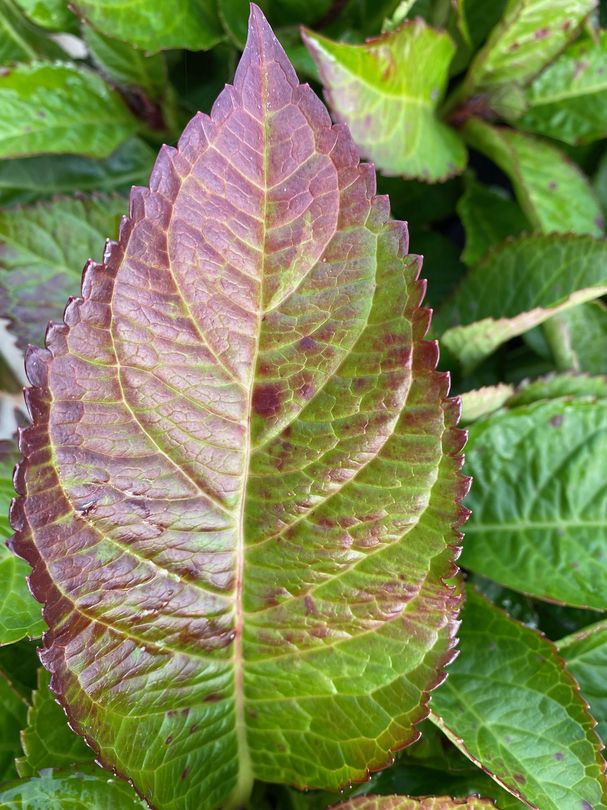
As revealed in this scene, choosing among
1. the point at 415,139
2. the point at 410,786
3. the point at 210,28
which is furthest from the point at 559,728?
the point at 210,28

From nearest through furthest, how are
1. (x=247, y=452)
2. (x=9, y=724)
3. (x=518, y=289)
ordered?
(x=247, y=452)
(x=9, y=724)
(x=518, y=289)

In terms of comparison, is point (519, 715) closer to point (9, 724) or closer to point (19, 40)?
point (9, 724)

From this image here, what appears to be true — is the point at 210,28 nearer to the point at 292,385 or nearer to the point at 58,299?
the point at 58,299

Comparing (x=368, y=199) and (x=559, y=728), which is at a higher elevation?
(x=368, y=199)

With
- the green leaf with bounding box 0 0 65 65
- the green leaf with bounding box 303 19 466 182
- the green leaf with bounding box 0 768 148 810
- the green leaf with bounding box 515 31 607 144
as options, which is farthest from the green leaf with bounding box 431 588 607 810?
the green leaf with bounding box 0 0 65 65

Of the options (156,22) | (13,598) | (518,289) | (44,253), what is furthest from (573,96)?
(13,598)

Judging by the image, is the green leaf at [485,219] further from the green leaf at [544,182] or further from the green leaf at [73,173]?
the green leaf at [73,173]
